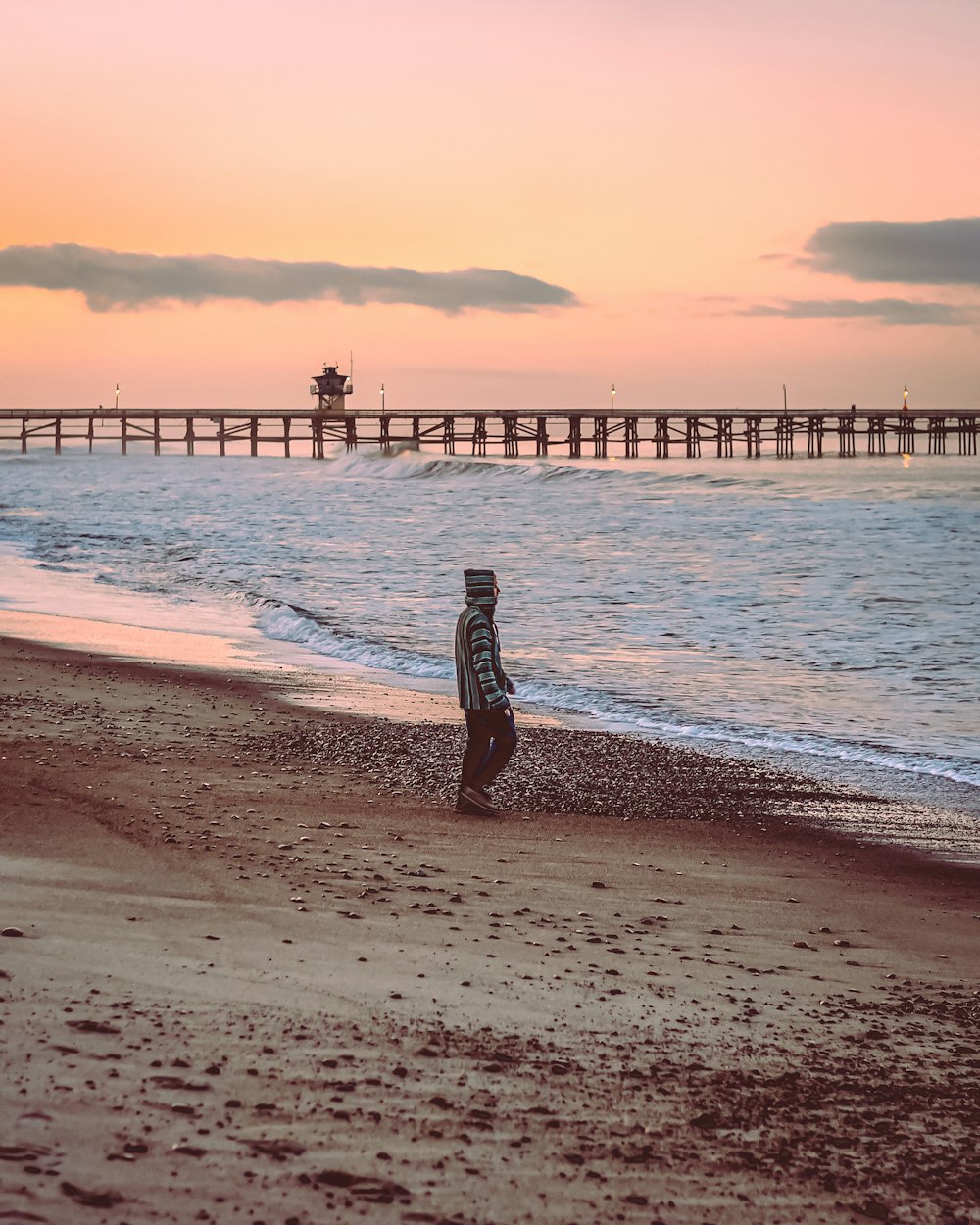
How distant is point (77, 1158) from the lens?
2564 mm

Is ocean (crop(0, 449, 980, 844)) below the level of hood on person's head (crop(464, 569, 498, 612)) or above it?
below

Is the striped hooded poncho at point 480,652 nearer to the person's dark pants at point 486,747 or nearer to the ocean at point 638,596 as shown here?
the person's dark pants at point 486,747

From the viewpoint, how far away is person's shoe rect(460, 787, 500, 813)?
621 cm

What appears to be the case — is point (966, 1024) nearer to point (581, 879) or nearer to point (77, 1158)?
point (581, 879)

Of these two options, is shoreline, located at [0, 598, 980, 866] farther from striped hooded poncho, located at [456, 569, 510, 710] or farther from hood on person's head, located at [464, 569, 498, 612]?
hood on person's head, located at [464, 569, 498, 612]

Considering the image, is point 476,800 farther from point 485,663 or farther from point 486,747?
point 485,663

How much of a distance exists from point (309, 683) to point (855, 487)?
35.7 metres

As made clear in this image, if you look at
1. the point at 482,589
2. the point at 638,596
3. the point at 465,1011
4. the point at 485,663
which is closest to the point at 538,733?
the point at 485,663

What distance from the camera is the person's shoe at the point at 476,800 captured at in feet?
20.4

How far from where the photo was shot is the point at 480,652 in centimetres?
650

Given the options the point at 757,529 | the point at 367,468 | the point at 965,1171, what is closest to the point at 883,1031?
the point at 965,1171

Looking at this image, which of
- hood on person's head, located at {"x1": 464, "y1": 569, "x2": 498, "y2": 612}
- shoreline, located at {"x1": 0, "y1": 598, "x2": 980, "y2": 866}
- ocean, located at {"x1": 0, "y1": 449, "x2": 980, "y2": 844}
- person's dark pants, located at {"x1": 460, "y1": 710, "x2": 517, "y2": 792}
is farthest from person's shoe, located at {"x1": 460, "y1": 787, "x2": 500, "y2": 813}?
ocean, located at {"x1": 0, "y1": 449, "x2": 980, "y2": 844}

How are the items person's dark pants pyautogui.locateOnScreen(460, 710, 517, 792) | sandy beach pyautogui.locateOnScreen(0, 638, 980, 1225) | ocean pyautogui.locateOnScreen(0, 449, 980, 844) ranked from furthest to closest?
ocean pyautogui.locateOnScreen(0, 449, 980, 844)
person's dark pants pyautogui.locateOnScreen(460, 710, 517, 792)
sandy beach pyautogui.locateOnScreen(0, 638, 980, 1225)

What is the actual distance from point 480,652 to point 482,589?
1.05ft
